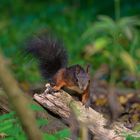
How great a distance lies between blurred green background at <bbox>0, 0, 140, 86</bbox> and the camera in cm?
981

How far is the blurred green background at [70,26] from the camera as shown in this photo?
9.81 metres

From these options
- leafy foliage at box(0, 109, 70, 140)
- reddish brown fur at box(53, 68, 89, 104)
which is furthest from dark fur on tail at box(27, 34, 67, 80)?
leafy foliage at box(0, 109, 70, 140)

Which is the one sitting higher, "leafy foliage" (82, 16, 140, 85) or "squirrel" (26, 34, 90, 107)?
"leafy foliage" (82, 16, 140, 85)

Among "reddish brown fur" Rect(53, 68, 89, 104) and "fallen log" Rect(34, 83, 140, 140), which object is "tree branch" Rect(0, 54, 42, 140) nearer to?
"fallen log" Rect(34, 83, 140, 140)

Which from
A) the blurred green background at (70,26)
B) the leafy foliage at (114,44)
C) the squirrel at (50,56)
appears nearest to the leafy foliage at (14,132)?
the squirrel at (50,56)

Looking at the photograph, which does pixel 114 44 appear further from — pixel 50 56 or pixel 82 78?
pixel 82 78

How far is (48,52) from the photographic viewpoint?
6176mm

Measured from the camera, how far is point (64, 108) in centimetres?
534

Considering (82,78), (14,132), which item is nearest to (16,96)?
(14,132)

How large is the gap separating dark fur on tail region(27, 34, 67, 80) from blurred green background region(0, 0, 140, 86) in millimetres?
2355

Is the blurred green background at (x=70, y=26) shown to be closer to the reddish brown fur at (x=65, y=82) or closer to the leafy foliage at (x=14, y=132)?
the reddish brown fur at (x=65, y=82)

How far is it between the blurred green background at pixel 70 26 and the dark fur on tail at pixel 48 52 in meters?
2.36

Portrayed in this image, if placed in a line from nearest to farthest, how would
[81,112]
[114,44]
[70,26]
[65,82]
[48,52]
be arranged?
1. [81,112]
2. [65,82]
3. [48,52]
4. [114,44]
5. [70,26]

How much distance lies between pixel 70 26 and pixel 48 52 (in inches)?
268
